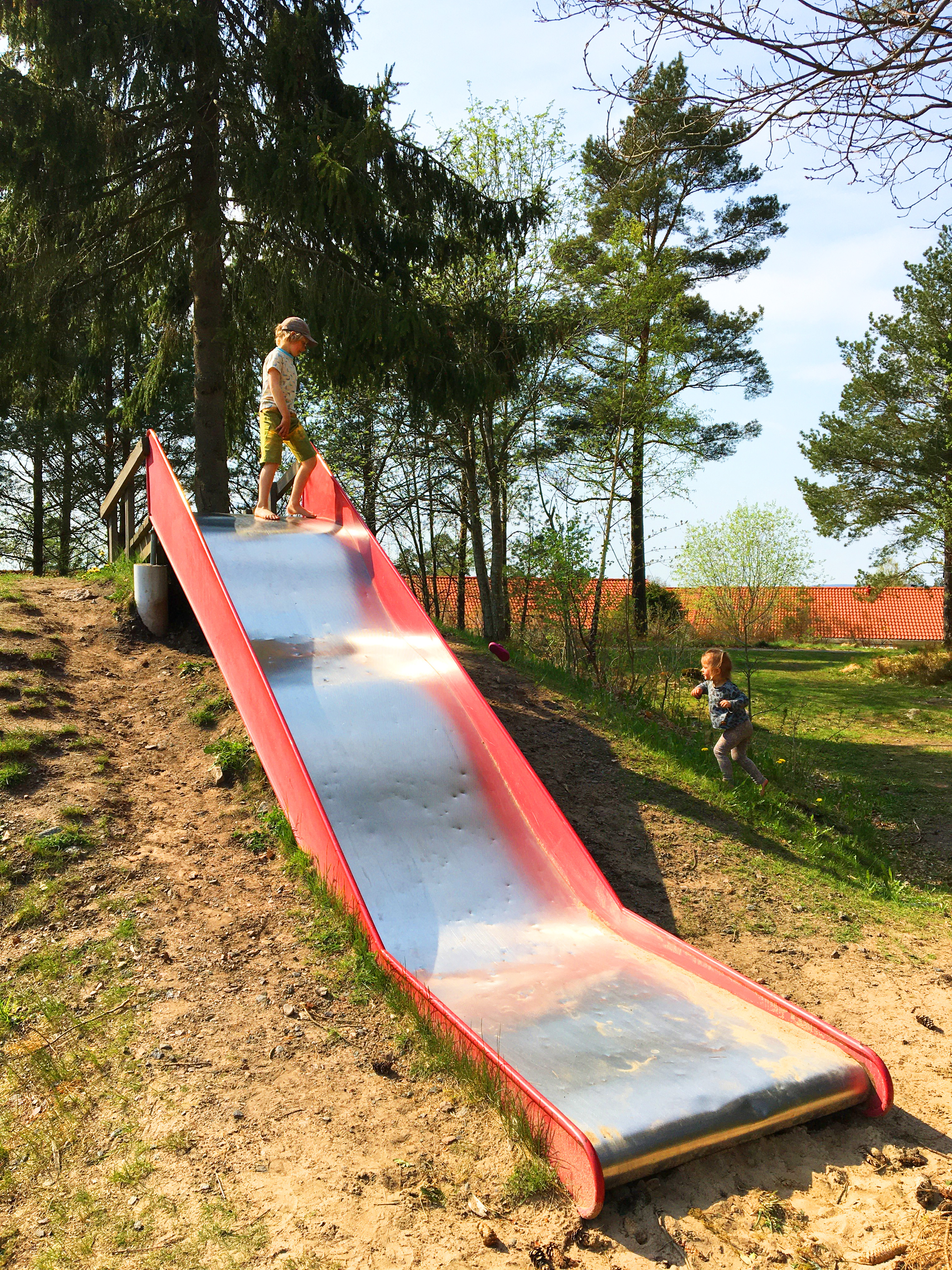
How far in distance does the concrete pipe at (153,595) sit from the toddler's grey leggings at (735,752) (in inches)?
189

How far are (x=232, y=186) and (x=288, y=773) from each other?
7360 millimetres

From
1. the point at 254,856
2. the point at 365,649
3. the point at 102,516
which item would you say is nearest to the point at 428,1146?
the point at 254,856

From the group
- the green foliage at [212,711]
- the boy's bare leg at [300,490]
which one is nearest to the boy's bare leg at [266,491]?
the boy's bare leg at [300,490]

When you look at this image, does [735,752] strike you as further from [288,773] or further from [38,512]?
[38,512]

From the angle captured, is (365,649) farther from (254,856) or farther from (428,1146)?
(428,1146)

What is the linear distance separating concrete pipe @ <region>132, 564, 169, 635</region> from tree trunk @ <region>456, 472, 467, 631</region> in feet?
13.4

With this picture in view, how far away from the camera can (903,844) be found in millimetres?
7422

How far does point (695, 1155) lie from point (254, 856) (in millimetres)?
2940

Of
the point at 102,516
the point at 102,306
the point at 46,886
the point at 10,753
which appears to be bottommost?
the point at 46,886

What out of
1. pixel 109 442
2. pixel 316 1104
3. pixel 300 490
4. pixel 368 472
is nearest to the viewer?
pixel 316 1104

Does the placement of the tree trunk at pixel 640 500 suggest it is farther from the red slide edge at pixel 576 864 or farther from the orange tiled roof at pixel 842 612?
the red slide edge at pixel 576 864

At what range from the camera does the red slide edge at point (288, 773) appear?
10.4 feet

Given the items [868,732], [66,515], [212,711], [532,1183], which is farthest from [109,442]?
[532,1183]

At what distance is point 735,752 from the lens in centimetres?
729
